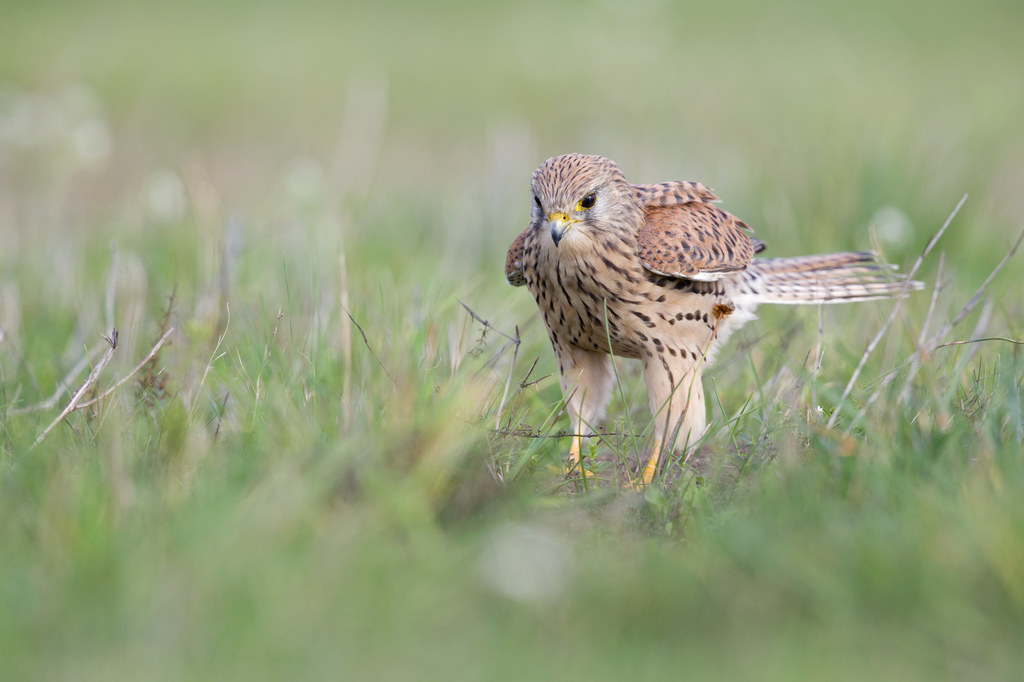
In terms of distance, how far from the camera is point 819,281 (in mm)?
5418

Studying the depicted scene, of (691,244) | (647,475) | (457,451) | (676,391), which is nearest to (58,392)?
(457,451)

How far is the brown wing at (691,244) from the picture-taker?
4.57 m

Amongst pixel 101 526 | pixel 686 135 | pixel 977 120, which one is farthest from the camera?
pixel 686 135

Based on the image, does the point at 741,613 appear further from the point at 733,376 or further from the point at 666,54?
the point at 666,54

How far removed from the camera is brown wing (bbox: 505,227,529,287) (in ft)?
15.9

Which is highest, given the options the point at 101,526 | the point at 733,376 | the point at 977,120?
the point at 977,120

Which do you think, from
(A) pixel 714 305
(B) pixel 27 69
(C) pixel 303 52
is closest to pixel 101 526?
(A) pixel 714 305

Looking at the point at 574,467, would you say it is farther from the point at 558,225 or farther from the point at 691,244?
the point at 691,244

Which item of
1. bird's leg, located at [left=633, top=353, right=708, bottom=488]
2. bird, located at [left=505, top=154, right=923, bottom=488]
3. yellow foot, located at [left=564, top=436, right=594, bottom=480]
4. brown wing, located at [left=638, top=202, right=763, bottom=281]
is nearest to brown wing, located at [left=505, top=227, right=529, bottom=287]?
bird, located at [left=505, top=154, right=923, bottom=488]

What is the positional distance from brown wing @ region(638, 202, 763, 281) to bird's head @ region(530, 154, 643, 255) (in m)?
0.14

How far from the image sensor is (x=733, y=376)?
5.46m

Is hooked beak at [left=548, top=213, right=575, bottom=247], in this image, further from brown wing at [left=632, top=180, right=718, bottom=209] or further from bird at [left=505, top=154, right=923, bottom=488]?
brown wing at [left=632, top=180, right=718, bottom=209]

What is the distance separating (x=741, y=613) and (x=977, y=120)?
555 cm

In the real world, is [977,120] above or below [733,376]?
above
